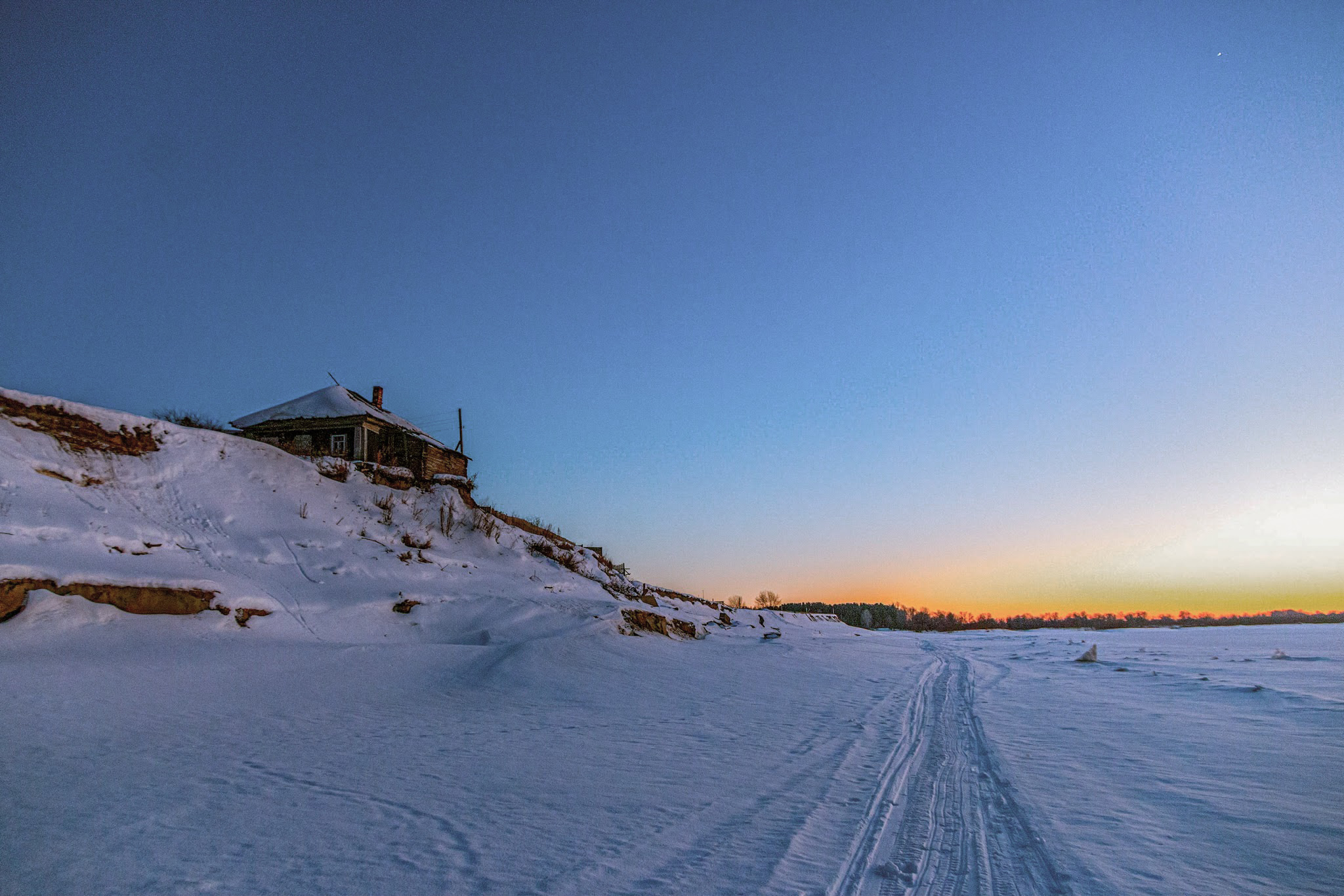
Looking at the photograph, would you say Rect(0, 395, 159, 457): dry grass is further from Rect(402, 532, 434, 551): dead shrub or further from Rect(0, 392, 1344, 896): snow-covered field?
Rect(402, 532, 434, 551): dead shrub

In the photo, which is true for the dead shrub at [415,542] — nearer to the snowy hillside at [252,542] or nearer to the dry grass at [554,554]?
the snowy hillside at [252,542]

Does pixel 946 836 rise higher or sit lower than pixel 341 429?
lower

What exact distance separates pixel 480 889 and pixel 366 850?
73 centimetres

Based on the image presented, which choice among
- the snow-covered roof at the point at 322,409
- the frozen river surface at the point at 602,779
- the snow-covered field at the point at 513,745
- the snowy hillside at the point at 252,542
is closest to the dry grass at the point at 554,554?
the snowy hillside at the point at 252,542

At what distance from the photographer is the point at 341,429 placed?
25.8m

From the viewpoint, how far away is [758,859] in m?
2.75

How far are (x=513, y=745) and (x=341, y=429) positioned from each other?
24725mm

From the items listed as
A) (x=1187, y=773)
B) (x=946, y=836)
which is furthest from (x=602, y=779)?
(x=1187, y=773)

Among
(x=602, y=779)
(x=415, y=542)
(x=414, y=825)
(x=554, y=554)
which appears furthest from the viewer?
(x=554, y=554)

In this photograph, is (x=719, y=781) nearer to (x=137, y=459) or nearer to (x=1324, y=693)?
(x=1324, y=693)

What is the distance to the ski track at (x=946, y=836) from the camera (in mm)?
2576

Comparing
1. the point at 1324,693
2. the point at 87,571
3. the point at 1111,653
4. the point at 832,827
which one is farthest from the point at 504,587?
the point at 1111,653

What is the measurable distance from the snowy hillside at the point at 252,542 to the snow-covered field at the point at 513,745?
0.06 meters

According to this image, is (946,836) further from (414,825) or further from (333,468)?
(333,468)
